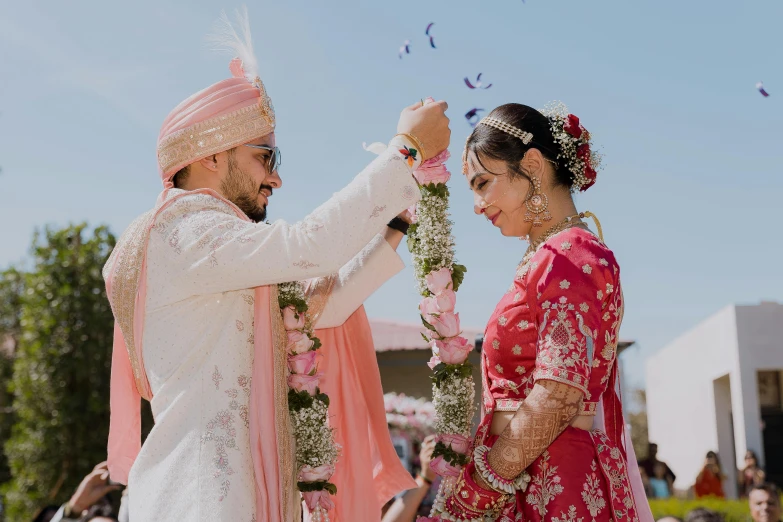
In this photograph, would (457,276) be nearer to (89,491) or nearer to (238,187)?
(238,187)

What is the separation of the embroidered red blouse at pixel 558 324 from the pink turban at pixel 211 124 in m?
1.17

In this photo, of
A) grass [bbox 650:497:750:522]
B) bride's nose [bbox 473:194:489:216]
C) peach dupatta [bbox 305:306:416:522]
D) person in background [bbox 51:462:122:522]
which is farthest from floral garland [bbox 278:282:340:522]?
grass [bbox 650:497:750:522]

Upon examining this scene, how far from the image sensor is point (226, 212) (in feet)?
10.8

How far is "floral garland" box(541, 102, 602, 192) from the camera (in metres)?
3.46

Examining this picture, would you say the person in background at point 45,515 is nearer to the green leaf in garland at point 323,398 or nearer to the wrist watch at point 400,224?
the green leaf in garland at point 323,398

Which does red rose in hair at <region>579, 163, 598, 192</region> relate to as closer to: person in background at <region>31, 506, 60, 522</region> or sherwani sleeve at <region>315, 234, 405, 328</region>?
sherwani sleeve at <region>315, 234, 405, 328</region>

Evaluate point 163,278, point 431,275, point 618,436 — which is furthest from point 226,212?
point 618,436

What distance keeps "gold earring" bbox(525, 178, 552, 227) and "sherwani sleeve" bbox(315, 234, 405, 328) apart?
62 centimetres

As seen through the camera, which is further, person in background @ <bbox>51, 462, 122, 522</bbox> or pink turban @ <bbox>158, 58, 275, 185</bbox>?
person in background @ <bbox>51, 462, 122, 522</bbox>

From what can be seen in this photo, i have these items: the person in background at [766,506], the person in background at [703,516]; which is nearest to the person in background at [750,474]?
the person in background at [766,506]

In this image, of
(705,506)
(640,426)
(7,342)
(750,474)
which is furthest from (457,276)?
(640,426)

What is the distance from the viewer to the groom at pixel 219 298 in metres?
3.08

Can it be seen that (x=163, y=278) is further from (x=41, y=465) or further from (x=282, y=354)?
(x=41, y=465)

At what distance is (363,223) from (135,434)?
1270mm
